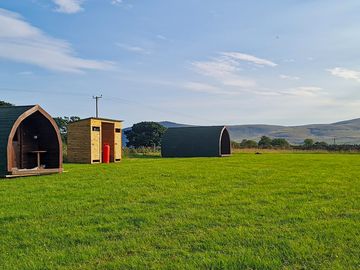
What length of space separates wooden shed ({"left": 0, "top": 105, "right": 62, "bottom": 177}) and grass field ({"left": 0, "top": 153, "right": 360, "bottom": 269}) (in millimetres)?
5169

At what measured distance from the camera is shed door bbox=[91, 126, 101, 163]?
22.8 metres

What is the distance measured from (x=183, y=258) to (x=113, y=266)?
833 millimetres

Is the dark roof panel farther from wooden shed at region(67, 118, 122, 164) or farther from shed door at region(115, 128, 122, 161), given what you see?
shed door at region(115, 128, 122, 161)

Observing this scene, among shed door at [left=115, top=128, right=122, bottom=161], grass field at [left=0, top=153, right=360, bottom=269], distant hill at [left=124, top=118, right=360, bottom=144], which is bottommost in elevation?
grass field at [left=0, top=153, right=360, bottom=269]

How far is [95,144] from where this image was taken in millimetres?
23094

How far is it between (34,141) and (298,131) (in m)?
163

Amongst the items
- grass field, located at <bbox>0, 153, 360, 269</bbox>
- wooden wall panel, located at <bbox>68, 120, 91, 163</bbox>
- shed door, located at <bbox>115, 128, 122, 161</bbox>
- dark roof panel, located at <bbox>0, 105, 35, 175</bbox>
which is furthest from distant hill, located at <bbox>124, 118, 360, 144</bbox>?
grass field, located at <bbox>0, 153, 360, 269</bbox>

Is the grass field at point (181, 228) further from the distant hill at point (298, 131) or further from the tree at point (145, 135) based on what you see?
the distant hill at point (298, 131)

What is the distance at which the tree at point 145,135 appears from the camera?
61131mm

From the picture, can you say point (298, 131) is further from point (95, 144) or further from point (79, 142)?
point (79, 142)

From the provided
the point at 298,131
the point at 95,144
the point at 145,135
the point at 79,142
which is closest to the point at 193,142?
the point at 95,144

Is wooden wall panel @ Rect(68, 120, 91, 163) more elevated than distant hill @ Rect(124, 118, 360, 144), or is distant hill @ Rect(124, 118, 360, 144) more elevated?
distant hill @ Rect(124, 118, 360, 144)

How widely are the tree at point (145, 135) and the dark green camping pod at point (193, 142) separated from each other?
26.3m

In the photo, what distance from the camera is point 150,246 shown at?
5.22 metres
